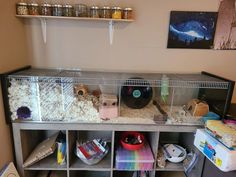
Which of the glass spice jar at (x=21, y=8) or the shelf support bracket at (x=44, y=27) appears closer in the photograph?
the glass spice jar at (x=21, y=8)

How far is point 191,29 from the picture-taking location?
160 centimetres

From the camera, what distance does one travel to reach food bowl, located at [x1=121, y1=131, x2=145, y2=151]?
5.11ft

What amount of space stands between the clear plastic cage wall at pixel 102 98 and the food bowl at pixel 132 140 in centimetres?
23

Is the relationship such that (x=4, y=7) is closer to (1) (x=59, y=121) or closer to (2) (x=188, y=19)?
(1) (x=59, y=121)

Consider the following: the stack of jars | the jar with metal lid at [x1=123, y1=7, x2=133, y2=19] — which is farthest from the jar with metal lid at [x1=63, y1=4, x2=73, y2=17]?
the jar with metal lid at [x1=123, y1=7, x2=133, y2=19]

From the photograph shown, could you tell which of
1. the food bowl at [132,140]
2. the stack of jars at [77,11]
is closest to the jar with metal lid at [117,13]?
the stack of jars at [77,11]

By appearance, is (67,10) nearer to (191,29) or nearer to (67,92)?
(67,92)

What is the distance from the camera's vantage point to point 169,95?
1716mm

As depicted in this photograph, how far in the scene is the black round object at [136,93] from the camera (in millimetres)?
1489

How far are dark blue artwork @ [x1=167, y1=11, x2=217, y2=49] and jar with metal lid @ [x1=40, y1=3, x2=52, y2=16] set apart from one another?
0.97m

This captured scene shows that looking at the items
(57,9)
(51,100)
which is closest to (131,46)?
(57,9)

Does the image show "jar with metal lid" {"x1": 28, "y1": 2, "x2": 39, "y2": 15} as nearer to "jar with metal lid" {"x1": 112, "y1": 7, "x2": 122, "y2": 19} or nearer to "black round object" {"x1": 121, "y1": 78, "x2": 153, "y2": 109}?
"jar with metal lid" {"x1": 112, "y1": 7, "x2": 122, "y2": 19}

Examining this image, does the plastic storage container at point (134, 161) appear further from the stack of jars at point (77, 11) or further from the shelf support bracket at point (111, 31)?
the stack of jars at point (77, 11)

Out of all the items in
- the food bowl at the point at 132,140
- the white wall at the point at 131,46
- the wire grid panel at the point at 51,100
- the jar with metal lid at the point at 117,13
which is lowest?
the food bowl at the point at 132,140
